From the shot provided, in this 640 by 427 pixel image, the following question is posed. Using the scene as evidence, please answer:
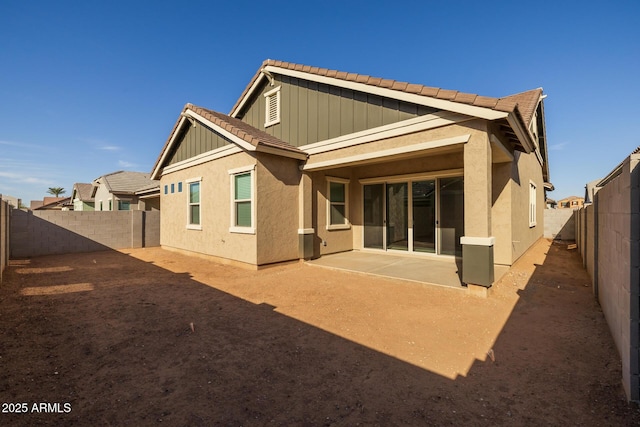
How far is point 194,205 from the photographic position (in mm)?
11086

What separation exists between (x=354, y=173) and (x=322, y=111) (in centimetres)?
289

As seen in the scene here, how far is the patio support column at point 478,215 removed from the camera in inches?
215

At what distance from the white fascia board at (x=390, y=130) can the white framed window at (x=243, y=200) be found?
2.06 meters

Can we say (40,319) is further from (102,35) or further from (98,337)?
(102,35)

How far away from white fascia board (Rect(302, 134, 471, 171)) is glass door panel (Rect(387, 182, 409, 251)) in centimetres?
266

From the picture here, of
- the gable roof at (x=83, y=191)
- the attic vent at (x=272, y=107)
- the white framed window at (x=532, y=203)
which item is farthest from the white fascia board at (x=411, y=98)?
the gable roof at (x=83, y=191)

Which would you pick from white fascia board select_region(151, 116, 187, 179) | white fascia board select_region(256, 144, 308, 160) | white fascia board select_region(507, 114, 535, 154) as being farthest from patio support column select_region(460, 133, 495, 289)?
white fascia board select_region(151, 116, 187, 179)

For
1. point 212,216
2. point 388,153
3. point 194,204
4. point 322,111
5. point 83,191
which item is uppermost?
point 322,111

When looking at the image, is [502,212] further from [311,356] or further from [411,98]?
[311,356]

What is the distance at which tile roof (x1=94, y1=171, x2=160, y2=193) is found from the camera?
20688mm

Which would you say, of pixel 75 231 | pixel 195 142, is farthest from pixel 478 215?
pixel 75 231

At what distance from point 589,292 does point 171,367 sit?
770 cm

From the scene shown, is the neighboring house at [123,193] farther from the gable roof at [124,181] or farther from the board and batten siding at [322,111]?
the board and batten siding at [322,111]

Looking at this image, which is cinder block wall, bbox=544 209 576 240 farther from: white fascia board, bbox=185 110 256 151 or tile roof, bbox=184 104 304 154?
white fascia board, bbox=185 110 256 151
